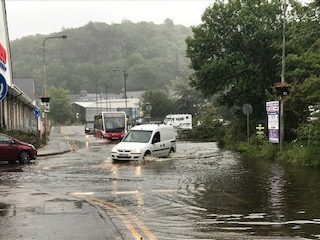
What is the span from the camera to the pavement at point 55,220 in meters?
8.44

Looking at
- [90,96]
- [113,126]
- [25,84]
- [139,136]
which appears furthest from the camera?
[90,96]

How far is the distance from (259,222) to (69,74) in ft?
467

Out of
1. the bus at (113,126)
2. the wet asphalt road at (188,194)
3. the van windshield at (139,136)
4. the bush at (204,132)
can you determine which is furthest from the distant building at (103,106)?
the wet asphalt road at (188,194)

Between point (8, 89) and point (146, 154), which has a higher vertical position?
point (8, 89)

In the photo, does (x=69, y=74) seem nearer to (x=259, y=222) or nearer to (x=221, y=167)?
(x=221, y=167)

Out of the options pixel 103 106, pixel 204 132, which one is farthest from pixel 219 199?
pixel 103 106

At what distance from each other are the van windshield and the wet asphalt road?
2276 millimetres

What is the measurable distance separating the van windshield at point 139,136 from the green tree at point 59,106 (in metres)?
99.7

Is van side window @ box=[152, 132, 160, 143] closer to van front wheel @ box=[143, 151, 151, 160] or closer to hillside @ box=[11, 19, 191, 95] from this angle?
van front wheel @ box=[143, 151, 151, 160]

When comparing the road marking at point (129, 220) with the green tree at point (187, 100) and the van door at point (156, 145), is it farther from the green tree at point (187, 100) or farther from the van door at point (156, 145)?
the green tree at point (187, 100)

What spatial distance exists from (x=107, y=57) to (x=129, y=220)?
477 ft

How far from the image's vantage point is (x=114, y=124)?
164ft

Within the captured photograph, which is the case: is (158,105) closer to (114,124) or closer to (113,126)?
(114,124)

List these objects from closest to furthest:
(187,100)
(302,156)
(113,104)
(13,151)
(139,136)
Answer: (302,156)
(13,151)
(139,136)
(187,100)
(113,104)
